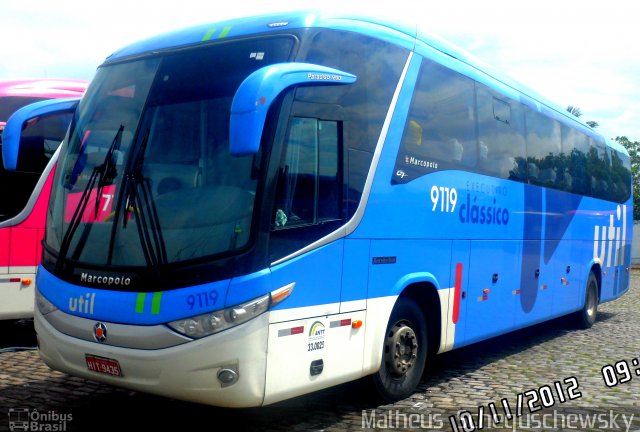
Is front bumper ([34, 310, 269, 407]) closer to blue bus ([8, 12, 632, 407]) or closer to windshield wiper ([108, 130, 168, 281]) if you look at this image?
blue bus ([8, 12, 632, 407])

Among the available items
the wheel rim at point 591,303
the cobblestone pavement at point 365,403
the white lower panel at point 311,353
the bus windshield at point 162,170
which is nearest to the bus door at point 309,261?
the white lower panel at point 311,353

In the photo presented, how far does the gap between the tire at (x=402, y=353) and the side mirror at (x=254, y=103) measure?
9.21 feet

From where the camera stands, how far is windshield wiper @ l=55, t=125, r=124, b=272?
580 centimetres

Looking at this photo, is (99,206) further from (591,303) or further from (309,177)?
(591,303)

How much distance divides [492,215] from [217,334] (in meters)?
4.83

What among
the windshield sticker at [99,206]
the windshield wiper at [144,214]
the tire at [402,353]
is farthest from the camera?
the tire at [402,353]

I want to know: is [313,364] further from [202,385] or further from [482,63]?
[482,63]

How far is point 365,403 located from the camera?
693 centimetres

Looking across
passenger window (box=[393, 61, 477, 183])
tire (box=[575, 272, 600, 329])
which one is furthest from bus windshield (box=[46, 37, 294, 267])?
tire (box=[575, 272, 600, 329])

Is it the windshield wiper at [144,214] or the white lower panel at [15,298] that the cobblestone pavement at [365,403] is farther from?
the windshield wiper at [144,214]

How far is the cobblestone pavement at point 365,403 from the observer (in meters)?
6.21

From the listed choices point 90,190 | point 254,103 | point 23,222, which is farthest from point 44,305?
point 23,222

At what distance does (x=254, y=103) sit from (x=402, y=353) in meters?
Result: 3.40

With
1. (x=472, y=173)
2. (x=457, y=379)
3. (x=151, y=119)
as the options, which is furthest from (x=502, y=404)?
(x=151, y=119)
